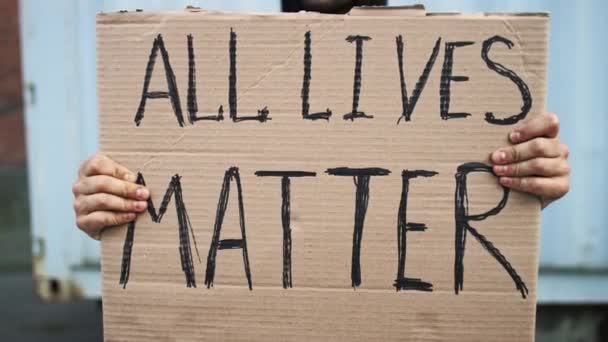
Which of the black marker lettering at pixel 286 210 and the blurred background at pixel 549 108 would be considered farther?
the blurred background at pixel 549 108

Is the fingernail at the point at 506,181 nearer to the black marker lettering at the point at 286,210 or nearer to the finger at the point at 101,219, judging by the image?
the black marker lettering at the point at 286,210

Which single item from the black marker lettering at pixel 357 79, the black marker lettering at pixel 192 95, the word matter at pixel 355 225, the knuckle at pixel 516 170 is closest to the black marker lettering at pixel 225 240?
the word matter at pixel 355 225

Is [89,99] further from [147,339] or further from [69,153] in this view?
[147,339]

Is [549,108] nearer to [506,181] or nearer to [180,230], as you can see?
[506,181]

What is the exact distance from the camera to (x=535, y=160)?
917 millimetres

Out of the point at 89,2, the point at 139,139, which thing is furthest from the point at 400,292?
the point at 89,2

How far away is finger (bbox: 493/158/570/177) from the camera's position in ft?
3.00

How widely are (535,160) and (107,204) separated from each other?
78 cm

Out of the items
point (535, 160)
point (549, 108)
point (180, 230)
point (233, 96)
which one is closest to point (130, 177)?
point (180, 230)

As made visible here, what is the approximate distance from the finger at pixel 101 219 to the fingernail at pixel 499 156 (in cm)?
68

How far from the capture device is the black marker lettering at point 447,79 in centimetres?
94

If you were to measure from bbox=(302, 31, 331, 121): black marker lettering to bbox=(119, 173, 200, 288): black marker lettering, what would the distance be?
27 centimetres

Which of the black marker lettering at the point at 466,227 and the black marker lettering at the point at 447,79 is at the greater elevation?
the black marker lettering at the point at 447,79

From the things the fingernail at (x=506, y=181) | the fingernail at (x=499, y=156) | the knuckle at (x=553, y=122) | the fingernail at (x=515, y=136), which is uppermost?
the knuckle at (x=553, y=122)
